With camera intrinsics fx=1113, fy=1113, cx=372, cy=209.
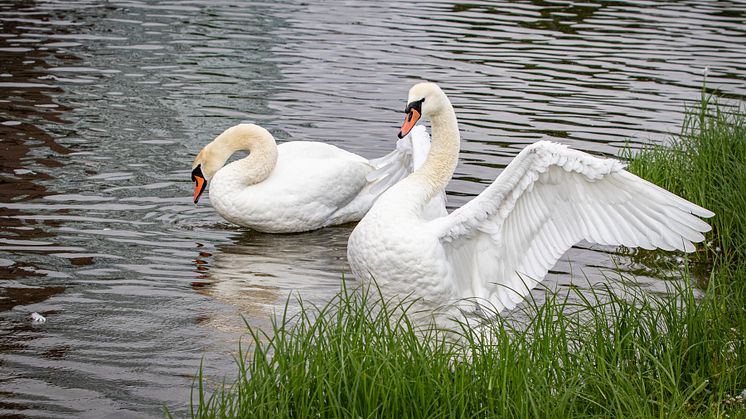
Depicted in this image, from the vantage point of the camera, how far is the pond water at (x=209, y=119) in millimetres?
6164

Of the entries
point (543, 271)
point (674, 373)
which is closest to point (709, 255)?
point (543, 271)

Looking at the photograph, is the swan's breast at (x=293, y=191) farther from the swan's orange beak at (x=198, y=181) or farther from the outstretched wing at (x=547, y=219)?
the outstretched wing at (x=547, y=219)

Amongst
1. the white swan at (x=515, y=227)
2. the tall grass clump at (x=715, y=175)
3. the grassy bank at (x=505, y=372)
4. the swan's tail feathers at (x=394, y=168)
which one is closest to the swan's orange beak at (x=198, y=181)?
the swan's tail feathers at (x=394, y=168)

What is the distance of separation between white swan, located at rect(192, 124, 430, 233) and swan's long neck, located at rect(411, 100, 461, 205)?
48.7 inches

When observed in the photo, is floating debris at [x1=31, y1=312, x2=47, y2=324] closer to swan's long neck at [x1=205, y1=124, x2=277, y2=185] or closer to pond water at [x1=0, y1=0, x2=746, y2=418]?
pond water at [x1=0, y1=0, x2=746, y2=418]

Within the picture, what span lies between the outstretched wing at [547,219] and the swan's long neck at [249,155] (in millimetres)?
2678

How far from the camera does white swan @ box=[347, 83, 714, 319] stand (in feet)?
18.7

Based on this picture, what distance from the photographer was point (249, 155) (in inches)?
335

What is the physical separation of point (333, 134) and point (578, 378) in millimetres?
6898

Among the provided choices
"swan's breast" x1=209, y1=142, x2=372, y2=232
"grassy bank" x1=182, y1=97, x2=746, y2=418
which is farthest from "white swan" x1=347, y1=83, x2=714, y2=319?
"swan's breast" x1=209, y1=142, x2=372, y2=232

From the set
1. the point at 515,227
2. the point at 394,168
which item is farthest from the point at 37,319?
the point at 394,168

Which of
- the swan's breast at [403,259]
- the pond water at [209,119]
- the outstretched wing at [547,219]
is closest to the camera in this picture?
the outstretched wing at [547,219]

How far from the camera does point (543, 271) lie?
6.19 m

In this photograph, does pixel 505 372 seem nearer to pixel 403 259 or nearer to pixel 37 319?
pixel 403 259
